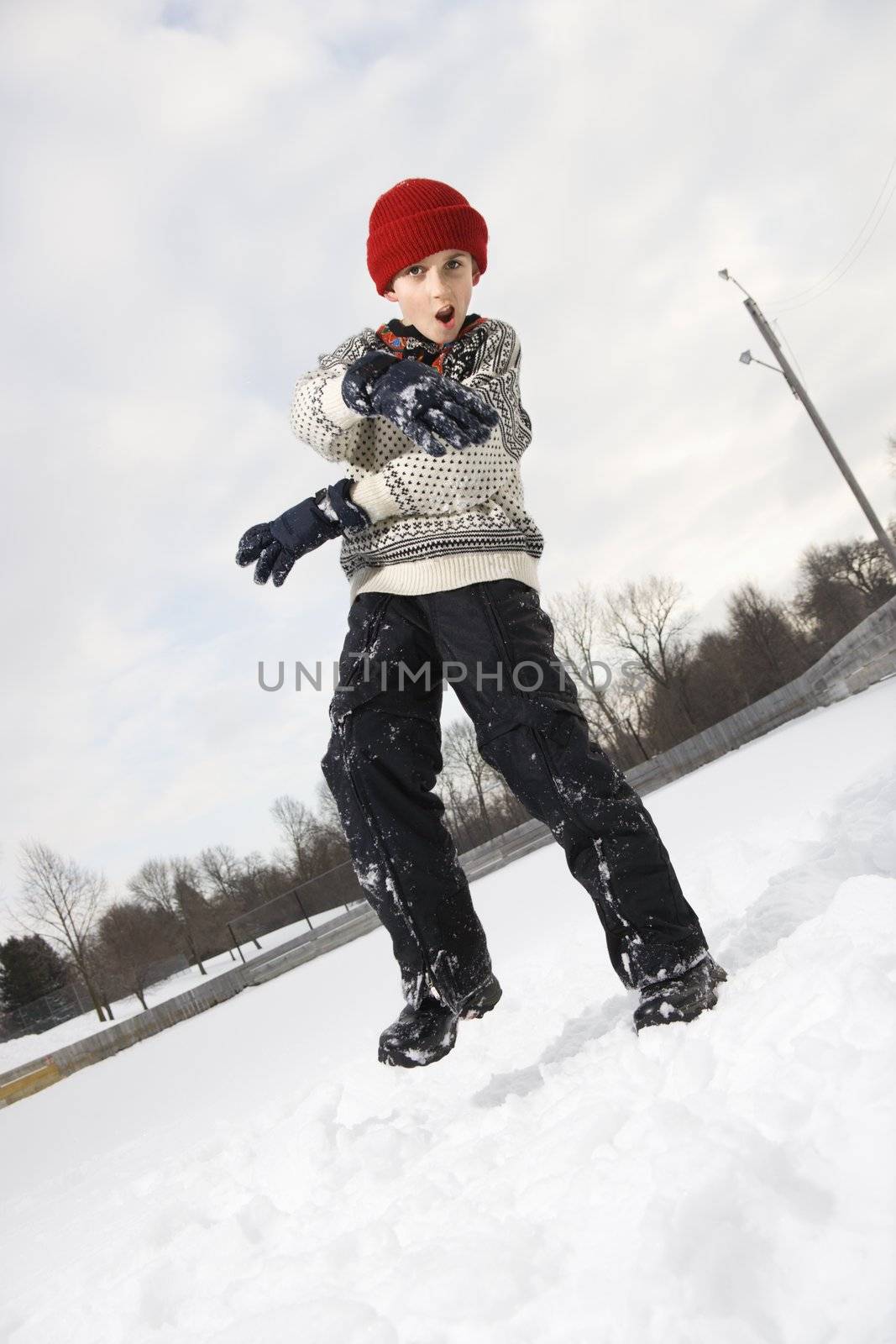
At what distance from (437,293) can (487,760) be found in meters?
1.14

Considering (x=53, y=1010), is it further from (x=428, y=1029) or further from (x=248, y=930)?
(x=428, y=1029)

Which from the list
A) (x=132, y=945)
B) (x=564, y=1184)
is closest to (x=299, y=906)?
(x=132, y=945)

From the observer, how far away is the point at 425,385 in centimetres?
175

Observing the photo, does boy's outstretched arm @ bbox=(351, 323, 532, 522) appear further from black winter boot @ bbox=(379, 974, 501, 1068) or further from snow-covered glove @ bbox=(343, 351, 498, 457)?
black winter boot @ bbox=(379, 974, 501, 1068)

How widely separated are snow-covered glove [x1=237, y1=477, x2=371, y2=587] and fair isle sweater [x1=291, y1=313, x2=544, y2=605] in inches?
1.6

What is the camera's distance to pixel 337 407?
1.88 meters

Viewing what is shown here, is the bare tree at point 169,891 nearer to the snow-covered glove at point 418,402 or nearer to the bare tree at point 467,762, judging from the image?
the bare tree at point 467,762

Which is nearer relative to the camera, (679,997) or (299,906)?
(679,997)

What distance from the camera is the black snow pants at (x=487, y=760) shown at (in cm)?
174

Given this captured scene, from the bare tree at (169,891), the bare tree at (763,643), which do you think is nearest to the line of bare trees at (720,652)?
the bare tree at (763,643)

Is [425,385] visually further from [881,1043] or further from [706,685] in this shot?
[706,685]

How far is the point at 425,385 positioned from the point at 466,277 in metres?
0.58

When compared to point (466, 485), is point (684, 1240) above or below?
below

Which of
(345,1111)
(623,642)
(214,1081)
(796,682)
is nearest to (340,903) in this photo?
(623,642)
